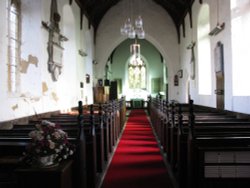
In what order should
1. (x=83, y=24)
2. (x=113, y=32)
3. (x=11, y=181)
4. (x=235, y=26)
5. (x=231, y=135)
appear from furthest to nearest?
(x=113, y=32) → (x=83, y=24) → (x=235, y=26) → (x=231, y=135) → (x=11, y=181)

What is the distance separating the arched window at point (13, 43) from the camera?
555 centimetres

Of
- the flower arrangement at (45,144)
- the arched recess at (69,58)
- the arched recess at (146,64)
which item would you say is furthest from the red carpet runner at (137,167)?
the arched recess at (146,64)

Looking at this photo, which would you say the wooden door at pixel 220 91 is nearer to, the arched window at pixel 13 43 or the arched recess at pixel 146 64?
the arched window at pixel 13 43

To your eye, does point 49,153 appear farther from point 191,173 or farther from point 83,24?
point 83,24

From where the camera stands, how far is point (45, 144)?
7.04 feet

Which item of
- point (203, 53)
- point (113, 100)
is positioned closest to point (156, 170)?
point (113, 100)

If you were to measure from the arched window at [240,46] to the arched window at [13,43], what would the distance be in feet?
14.7

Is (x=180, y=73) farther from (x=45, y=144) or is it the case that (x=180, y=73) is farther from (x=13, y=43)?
(x=45, y=144)

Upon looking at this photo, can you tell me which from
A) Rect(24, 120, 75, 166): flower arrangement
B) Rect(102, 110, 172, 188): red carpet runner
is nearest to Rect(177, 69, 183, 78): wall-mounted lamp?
Rect(102, 110, 172, 188): red carpet runner

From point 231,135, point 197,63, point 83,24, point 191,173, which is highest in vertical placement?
point 83,24

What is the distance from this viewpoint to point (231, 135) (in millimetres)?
3232

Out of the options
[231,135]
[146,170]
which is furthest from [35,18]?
[231,135]

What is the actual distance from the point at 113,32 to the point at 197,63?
5315mm

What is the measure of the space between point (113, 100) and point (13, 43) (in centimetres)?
298
